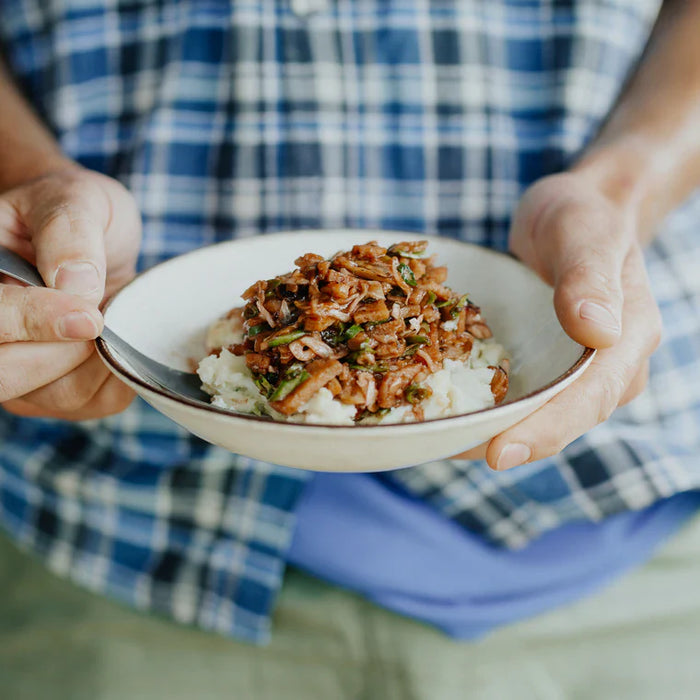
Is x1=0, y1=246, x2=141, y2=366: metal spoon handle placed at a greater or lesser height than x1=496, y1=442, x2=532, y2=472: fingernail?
lesser

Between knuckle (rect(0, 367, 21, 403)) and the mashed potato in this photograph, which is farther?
knuckle (rect(0, 367, 21, 403))

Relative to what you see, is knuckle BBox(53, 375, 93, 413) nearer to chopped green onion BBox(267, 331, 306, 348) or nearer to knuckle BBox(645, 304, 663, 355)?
chopped green onion BBox(267, 331, 306, 348)

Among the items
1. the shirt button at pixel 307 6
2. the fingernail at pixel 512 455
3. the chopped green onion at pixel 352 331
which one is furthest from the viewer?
the shirt button at pixel 307 6

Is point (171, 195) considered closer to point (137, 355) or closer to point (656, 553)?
point (137, 355)

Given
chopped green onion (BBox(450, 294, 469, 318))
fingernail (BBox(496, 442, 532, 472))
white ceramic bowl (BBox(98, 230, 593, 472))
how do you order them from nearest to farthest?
white ceramic bowl (BBox(98, 230, 593, 472)), fingernail (BBox(496, 442, 532, 472)), chopped green onion (BBox(450, 294, 469, 318))

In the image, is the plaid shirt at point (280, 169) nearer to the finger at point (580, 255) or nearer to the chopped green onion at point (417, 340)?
the finger at point (580, 255)

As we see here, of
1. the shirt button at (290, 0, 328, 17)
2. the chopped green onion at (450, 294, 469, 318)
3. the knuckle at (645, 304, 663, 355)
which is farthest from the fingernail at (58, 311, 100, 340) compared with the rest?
the shirt button at (290, 0, 328, 17)

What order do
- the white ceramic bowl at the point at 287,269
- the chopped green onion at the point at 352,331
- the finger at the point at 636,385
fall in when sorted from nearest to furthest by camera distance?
the white ceramic bowl at the point at 287,269 → the chopped green onion at the point at 352,331 → the finger at the point at 636,385

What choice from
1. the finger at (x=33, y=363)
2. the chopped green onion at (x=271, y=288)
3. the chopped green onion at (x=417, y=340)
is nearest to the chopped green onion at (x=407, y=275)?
the chopped green onion at (x=417, y=340)
